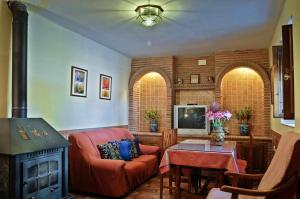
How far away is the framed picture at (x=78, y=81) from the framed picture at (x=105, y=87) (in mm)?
542

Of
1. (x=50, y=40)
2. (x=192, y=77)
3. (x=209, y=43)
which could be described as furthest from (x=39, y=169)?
(x=192, y=77)

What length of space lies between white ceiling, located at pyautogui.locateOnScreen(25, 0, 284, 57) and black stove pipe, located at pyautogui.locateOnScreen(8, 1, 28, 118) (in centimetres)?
19

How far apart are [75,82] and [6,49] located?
1341mm

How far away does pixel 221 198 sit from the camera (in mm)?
2377

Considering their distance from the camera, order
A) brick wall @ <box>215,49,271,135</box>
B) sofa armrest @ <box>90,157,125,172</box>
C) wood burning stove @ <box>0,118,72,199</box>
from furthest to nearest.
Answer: brick wall @ <box>215,49,271,135</box> → sofa armrest @ <box>90,157,125,172</box> → wood burning stove @ <box>0,118,72,199</box>

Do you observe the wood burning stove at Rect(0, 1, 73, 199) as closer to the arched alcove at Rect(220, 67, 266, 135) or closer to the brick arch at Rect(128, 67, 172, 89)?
the brick arch at Rect(128, 67, 172, 89)

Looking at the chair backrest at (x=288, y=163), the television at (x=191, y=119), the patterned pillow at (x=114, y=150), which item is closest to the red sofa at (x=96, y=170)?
the patterned pillow at (x=114, y=150)

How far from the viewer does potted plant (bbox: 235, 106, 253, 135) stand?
18.1 feet

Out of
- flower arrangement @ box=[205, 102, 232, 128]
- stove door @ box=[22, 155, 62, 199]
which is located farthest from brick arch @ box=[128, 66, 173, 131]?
stove door @ box=[22, 155, 62, 199]

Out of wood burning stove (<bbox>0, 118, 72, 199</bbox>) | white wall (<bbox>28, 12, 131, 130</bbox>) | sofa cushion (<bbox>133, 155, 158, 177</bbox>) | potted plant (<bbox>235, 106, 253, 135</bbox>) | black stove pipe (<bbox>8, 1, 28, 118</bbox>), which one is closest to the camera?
wood burning stove (<bbox>0, 118, 72, 199</bbox>)

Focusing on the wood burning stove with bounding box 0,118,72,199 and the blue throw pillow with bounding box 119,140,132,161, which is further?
the blue throw pillow with bounding box 119,140,132,161

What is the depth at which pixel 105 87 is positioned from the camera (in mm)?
5316

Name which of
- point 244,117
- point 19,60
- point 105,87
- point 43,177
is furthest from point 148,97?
point 43,177

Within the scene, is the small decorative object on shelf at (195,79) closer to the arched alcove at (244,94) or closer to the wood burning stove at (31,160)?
the arched alcove at (244,94)
